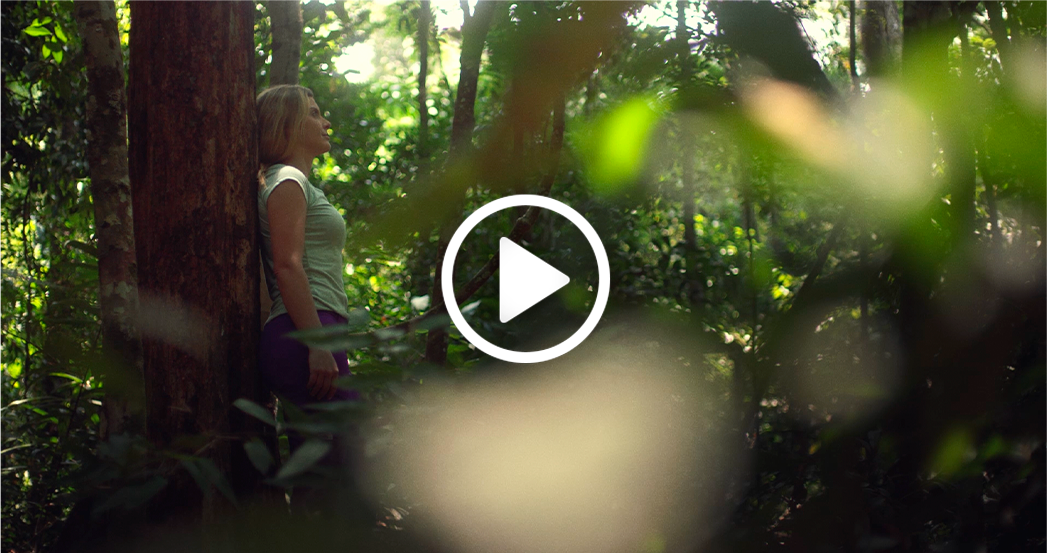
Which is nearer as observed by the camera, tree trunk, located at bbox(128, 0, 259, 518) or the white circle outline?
the white circle outline

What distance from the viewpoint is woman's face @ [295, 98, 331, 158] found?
6.76ft

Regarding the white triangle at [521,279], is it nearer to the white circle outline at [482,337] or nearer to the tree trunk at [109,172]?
the white circle outline at [482,337]

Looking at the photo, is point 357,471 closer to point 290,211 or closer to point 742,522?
point 742,522

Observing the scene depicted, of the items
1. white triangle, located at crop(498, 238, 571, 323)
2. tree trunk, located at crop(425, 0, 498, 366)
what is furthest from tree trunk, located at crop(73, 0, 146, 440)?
white triangle, located at crop(498, 238, 571, 323)

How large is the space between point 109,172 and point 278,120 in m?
1.81

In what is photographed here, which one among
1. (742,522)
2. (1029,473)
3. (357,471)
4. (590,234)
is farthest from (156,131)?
→ (1029,473)

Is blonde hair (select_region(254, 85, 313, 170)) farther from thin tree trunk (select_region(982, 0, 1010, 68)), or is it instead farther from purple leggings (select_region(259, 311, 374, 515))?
thin tree trunk (select_region(982, 0, 1010, 68))

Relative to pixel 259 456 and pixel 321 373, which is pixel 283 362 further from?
pixel 259 456

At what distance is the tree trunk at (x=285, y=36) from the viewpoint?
4062 mm

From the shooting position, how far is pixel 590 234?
1445mm


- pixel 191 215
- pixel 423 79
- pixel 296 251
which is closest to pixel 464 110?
pixel 296 251

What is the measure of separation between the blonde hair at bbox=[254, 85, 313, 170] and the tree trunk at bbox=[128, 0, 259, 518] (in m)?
0.22

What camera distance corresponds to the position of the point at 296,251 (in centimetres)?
184

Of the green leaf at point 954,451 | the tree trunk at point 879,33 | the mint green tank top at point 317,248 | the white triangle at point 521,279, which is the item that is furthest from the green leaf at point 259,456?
the tree trunk at point 879,33
